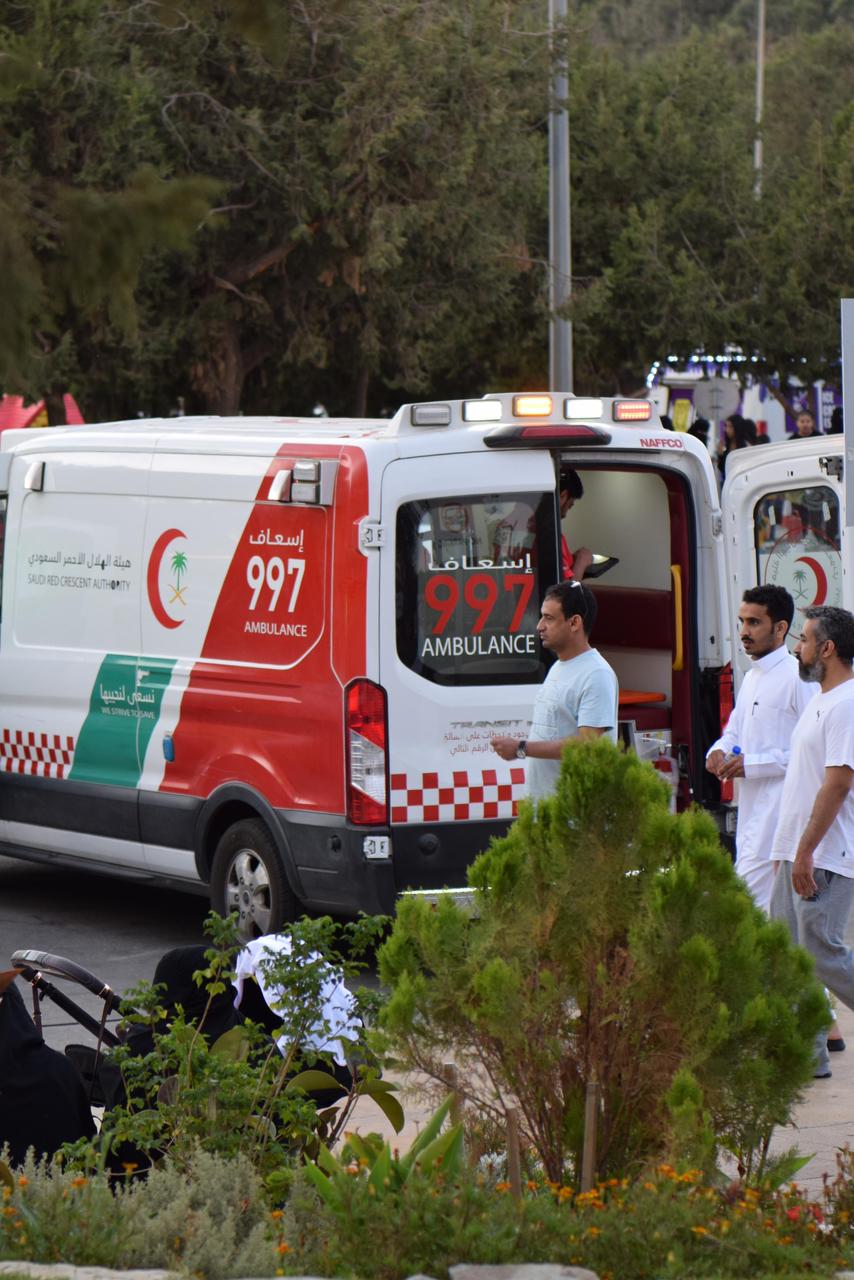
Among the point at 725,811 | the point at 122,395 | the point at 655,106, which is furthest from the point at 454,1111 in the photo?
the point at 655,106

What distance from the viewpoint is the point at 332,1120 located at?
4.90m

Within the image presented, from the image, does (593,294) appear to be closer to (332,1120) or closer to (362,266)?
(362,266)

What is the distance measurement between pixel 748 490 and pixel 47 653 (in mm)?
3850

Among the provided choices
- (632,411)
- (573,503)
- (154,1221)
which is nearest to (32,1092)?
(154,1221)

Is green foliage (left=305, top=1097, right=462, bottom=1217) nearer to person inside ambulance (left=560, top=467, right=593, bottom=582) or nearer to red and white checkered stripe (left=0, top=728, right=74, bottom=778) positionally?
person inside ambulance (left=560, top=467, right=593, bottom=582)

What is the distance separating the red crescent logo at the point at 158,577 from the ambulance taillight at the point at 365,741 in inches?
51.7

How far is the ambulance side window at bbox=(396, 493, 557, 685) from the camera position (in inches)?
315

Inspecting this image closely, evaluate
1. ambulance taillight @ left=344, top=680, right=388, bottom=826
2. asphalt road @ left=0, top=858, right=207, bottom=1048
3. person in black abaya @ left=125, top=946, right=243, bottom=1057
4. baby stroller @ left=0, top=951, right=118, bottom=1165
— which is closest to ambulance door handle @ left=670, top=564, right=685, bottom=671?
ambulance taillight @ left=344, top=680, right=388, bottom=826

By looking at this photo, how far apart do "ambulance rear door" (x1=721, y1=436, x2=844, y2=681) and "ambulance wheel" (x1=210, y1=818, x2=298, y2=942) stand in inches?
122

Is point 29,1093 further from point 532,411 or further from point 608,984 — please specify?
point 532,411

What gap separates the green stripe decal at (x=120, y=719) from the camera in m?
8.97

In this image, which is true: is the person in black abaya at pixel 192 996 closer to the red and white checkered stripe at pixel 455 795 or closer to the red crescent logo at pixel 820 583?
the red and white checkered stripe at pixel 455 795

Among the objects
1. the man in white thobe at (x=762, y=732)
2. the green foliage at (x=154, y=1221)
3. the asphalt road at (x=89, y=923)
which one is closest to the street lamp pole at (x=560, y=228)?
the asphalt road at (x=89, y=923)

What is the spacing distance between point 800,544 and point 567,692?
4.51m
